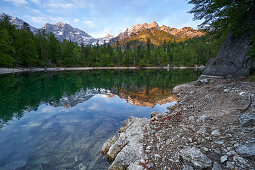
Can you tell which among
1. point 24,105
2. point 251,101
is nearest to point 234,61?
A: point 251,101

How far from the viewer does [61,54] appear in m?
82.7

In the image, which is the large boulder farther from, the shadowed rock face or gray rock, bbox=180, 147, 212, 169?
the shadowed rock face

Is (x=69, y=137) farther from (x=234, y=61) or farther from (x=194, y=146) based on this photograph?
(x=234, y=61)

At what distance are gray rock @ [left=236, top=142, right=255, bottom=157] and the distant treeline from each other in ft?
72.5

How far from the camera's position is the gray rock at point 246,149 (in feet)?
11.1

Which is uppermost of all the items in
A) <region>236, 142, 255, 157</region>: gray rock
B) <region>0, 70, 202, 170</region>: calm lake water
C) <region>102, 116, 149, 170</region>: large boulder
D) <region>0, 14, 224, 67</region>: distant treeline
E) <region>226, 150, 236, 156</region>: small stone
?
<region>0, 14, 224, 67</region>: distant treeline

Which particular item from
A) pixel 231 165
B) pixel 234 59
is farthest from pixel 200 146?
pixel 234 59

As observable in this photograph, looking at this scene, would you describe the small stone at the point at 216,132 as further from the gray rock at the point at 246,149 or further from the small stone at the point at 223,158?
the small stone at the point at 223,158

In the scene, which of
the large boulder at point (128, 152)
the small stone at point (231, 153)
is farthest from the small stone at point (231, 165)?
the large boulder at point (128, 152)

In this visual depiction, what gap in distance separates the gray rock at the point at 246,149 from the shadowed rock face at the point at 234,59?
1239 cm

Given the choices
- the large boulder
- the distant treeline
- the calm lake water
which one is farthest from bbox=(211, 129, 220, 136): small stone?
the distant treeline

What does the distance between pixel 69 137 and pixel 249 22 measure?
746 inches

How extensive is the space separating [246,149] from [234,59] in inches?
576

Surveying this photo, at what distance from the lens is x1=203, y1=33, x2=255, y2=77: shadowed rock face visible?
12.8 m
